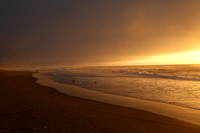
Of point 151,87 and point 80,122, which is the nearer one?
point 80,122

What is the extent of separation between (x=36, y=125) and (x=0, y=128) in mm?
1156

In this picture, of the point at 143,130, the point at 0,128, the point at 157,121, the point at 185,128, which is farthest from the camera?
the point at 157,121

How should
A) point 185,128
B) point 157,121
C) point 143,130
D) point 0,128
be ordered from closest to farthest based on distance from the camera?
point 0,128 → point 143,130 → point 185,128 → point 157,121

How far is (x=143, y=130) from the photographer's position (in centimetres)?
600

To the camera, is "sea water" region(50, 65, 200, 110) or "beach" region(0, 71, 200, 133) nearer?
"beach" region(0, 71, 200, 133)

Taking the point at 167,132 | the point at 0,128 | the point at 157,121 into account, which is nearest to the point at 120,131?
the point at 167,132

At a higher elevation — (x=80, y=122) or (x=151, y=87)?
(x=80, y=122)

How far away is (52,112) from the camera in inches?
308

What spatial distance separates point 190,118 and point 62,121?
20.4 ft

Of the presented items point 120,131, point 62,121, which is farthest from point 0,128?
point 120,131

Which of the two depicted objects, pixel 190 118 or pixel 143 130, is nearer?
pixel 143 130

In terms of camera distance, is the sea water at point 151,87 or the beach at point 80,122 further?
the sea water at point 151,87

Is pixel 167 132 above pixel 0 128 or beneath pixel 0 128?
beneath

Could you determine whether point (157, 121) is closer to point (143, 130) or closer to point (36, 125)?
point (143, 130)
